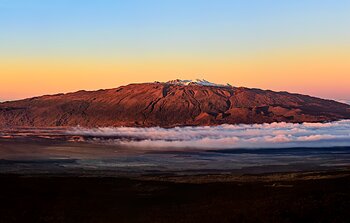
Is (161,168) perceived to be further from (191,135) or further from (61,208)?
(191,135)

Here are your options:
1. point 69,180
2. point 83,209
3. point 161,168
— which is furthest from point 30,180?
point 161,168

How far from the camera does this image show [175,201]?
4197 cm

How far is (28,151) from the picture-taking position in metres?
125

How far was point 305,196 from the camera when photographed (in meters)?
39.5

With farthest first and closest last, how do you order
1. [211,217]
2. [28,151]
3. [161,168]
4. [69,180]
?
[28,151]
[161,168]
[69,180]
[211,217]

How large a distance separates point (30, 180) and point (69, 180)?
175 inches

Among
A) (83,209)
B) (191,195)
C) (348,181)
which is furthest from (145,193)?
(348,181)

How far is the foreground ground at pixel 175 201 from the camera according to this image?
34219 mm

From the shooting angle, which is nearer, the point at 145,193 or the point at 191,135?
the point at 145,193

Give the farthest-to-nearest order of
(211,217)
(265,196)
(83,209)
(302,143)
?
(302,143) < (265,196) < (83,209) < (211,217)

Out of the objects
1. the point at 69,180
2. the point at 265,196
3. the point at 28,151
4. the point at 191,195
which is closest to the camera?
the point at 265,196

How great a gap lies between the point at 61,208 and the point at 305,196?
1863cm

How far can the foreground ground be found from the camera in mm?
34219

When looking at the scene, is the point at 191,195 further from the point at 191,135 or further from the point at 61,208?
the point at 191,135
